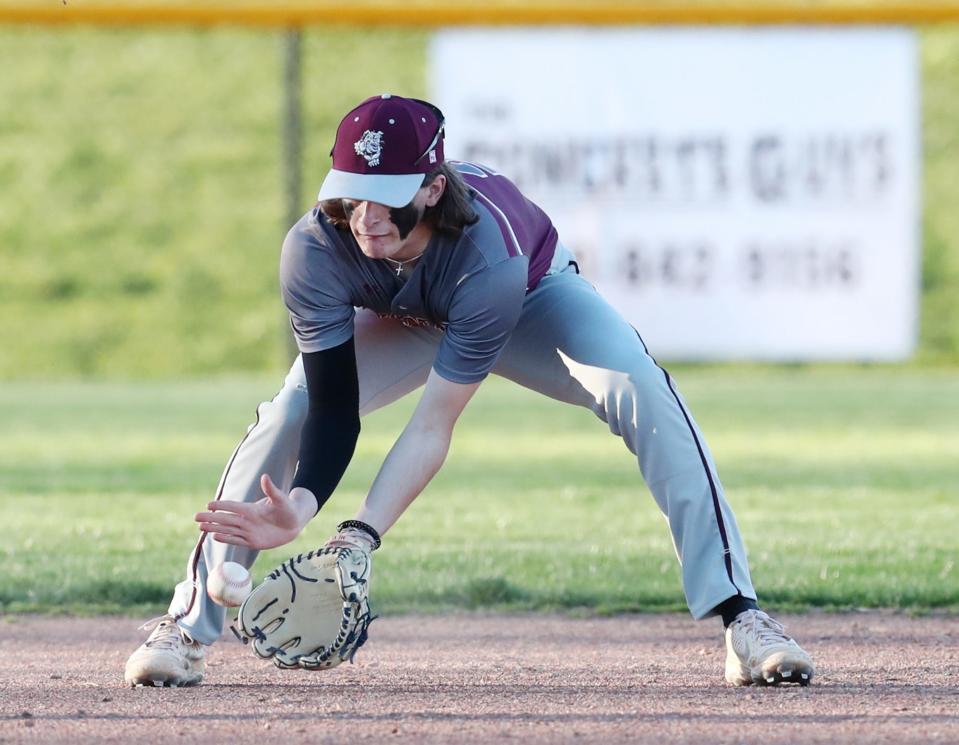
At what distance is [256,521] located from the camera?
308 cm

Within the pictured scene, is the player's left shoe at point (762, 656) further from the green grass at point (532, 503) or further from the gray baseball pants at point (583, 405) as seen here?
the green grass at point (532, 503)

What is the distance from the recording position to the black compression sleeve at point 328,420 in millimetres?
3291

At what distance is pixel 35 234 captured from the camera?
12.7 metres

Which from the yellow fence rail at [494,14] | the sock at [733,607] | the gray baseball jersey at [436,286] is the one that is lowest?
the sock at [733,607]

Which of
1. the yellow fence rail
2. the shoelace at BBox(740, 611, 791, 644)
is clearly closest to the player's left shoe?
the shoelace at BBox(740, 611, 791, 644)

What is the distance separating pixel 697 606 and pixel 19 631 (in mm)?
1786

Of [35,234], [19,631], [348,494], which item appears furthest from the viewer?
[35,234]

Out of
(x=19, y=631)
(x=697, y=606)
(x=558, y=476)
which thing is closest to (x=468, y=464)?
(x=558, y=476)

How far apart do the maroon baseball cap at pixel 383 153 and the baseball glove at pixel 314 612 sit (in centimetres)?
69

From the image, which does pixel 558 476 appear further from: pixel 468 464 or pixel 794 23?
pixel 794 23

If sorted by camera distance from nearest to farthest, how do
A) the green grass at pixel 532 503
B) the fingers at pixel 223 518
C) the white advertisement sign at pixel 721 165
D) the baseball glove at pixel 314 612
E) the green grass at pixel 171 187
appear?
the fingers at pixel 223 518
the baseball glove at pixel 314 612
the green grass at pixel 532 503
the white advertisement sign at pixel 721 165
the green grass at pixel 171 187

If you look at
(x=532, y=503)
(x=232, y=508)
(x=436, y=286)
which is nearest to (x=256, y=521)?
(x=232, y=508)

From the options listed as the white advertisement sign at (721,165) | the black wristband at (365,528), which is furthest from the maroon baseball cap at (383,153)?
the white advertisement sign at (721,165)

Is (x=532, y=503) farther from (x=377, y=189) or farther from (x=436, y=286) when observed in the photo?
(x=377, y=189)
